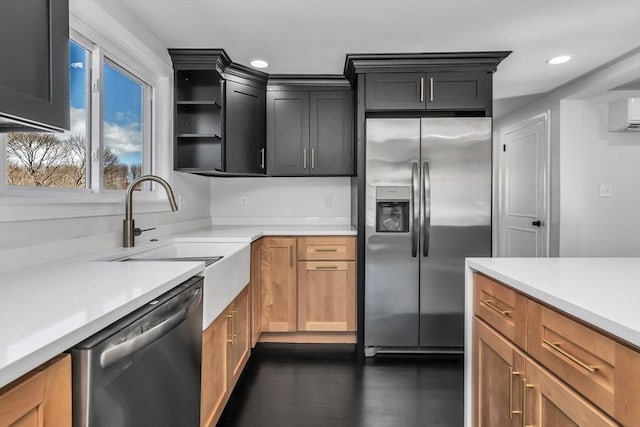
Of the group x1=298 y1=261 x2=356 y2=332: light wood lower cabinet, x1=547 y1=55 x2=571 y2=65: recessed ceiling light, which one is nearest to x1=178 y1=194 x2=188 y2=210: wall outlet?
x1=298 y1=261 x2=356 y2=332: light wood lower cabinet

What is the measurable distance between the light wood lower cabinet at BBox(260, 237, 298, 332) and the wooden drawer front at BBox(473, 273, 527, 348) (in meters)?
1.60

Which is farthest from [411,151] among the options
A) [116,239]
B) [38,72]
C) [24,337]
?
[24,337]

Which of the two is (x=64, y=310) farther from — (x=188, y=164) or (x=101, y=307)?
(x=188, y=164)

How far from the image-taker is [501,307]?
1.28m

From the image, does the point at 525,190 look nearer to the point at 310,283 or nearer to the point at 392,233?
the point at 392,233

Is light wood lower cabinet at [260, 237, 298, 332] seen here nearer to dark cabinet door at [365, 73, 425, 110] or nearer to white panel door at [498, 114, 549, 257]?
dark cabinet door at [365, 73, 425, 110]

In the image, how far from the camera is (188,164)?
282cm

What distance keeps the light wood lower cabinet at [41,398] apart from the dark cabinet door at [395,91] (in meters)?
2.57

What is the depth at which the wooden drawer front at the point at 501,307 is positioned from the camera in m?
1.15

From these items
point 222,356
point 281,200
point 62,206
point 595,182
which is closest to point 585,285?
point 222,356

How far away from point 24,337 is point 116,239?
140 cm

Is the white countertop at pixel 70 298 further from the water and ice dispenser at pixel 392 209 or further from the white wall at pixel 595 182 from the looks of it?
the white wall at pixel 595 182

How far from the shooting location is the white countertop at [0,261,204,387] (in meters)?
0.62

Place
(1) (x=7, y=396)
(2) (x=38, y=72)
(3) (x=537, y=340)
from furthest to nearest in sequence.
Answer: (3) (x=537, y=340), (2) (x=38, y=72), (1) (x=7, y=396)
